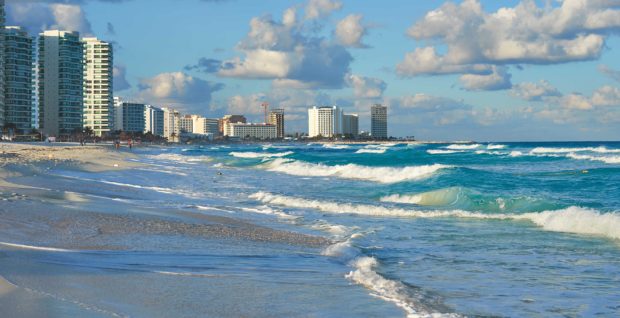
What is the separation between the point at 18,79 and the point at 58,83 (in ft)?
65.4

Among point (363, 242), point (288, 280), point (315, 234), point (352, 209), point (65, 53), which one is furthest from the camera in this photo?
point (65, 53)

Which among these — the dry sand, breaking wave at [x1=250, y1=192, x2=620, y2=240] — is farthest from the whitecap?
the dry sand

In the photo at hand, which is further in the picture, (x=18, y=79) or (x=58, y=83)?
(x=58, y=83)

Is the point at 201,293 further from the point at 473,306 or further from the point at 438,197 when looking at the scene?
the point at 438,197

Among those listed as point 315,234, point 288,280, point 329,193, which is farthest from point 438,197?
point 288,280

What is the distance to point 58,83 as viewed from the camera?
156000 mm

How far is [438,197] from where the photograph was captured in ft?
68.7

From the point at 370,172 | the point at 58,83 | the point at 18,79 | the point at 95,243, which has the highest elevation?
the point at 58,83

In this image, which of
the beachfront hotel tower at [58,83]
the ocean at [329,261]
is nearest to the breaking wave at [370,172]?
the ocean at [329,261]

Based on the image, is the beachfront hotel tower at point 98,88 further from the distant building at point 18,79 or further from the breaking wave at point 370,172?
the breaking wave at point 370,172

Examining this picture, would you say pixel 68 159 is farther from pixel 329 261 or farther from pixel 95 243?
pixel 329 261

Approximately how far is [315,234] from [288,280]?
4736 millimetres

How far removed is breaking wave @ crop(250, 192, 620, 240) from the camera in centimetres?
1313

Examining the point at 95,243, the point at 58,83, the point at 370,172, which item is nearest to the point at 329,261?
the point at 95,243
